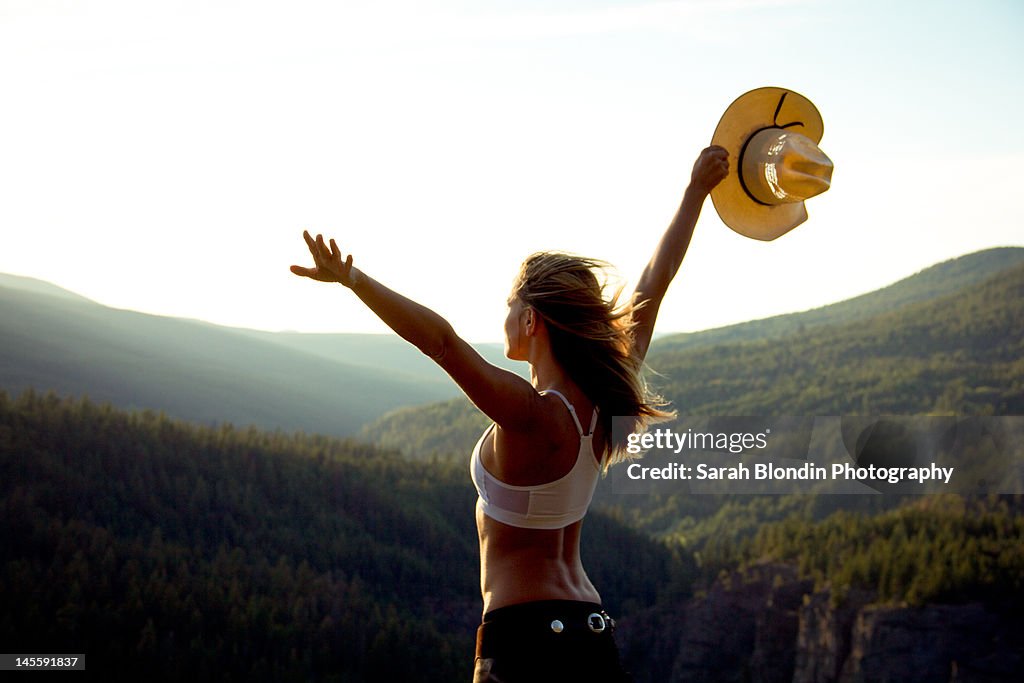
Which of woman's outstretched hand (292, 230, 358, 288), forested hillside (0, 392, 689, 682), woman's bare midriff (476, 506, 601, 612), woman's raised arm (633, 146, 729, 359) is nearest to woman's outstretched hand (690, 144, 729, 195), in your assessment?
woman's raised arm (633, 146, 729, 359)

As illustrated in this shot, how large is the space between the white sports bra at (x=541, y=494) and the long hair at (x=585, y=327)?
11cm

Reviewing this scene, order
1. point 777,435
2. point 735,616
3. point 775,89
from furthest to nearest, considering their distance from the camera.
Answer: point 777,435
point 735,616
point 775,89

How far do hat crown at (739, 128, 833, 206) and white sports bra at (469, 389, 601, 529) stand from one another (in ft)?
4.53

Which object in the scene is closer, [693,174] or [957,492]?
[693,174]

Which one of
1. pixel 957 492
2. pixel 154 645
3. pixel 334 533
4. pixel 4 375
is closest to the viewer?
pixel 154 645

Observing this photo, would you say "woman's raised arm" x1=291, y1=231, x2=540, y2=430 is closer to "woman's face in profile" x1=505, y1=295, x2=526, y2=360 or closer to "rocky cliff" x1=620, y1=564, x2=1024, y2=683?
"woman's face in profile" x1=505, y1=295, x2=526, y2=360

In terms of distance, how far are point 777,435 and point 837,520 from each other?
56272 mm

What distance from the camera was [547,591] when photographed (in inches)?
150

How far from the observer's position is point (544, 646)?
12.3ft

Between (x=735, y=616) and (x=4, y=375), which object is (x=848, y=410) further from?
(x=4, y=375)

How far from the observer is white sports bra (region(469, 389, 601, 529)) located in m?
A: 3.71

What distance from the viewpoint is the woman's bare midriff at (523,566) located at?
3.82 metres

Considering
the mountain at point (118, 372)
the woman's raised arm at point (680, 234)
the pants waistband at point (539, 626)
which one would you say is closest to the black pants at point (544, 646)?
the pants waistband at point (539, 626)

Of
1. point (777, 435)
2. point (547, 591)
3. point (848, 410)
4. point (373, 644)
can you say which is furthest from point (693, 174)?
point (777, 435)
